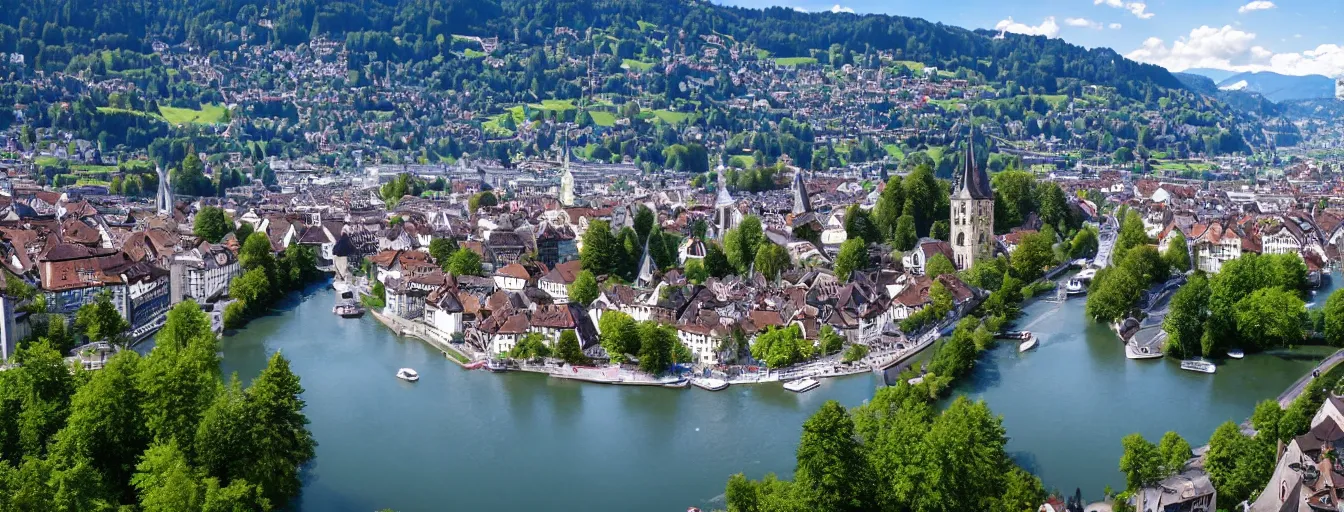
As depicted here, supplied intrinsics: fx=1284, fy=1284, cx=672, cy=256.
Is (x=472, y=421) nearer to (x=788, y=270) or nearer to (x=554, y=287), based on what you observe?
(x=554, y=287)

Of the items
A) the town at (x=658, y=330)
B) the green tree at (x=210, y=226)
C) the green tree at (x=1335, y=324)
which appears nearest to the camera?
the town at (x=658, y=330)

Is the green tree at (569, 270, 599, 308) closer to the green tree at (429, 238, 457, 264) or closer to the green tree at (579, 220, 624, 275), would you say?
the green tree at (579, 220, 624, 275)

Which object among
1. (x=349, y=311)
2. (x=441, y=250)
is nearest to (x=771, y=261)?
(x=441, y=250)

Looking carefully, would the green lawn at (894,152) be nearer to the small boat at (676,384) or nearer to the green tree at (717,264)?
the green tree at (717,264)

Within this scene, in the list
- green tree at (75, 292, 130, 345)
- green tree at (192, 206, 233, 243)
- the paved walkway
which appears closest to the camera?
the paved walkway

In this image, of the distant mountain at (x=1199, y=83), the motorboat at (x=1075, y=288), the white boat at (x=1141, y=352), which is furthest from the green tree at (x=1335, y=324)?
the distant mountain at (x=1199, y=83)

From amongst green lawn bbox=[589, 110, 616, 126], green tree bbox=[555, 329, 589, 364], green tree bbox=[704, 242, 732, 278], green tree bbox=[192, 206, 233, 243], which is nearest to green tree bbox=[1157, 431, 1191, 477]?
green tree bbox=[555, 329, 589, 364]

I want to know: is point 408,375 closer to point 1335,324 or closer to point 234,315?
point 234,315
